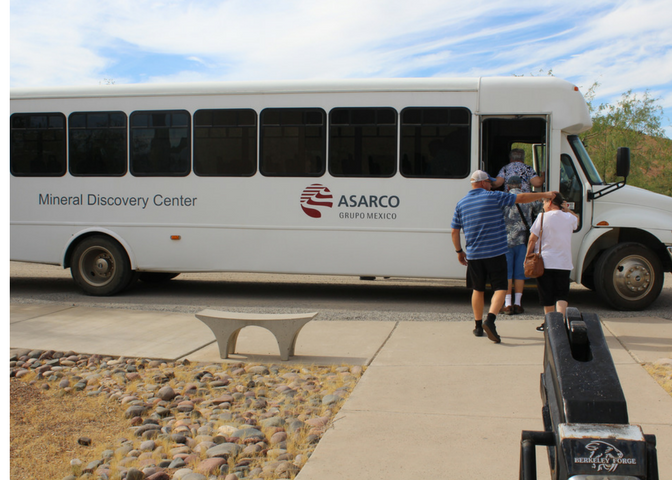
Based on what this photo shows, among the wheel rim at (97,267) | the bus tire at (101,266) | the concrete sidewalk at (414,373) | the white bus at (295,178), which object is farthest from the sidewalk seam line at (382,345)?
the wheel rim at (97,267)

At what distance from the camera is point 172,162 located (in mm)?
9477

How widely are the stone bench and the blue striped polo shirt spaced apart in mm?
1902

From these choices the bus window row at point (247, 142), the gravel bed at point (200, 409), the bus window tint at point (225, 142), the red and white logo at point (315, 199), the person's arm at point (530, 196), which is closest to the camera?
the gravel bed at point (200, 409)

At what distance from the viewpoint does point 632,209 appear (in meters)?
8.35

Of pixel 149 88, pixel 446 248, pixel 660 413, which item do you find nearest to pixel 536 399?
pixel 660 413

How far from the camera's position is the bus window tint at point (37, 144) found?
9.82 m

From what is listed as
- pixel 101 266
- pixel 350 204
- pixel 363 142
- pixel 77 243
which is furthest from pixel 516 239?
pixel 77 243

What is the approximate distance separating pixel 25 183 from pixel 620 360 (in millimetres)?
8817

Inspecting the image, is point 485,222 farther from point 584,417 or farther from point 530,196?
point 584,417

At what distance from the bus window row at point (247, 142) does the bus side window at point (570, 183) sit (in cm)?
128

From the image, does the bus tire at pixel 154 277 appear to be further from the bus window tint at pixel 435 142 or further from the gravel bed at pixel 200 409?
the gravel bed at pixel 200 409

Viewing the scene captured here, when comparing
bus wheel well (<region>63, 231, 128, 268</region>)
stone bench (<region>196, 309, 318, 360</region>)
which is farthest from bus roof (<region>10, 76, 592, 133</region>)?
stone bench (<region>196, 309, 318, 360</region>)

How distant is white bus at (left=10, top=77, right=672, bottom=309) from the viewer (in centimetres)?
844

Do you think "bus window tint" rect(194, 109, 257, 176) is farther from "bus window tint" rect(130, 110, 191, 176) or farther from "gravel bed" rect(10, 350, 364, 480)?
"gravel bed" rect(10, 350, 364, 480)
